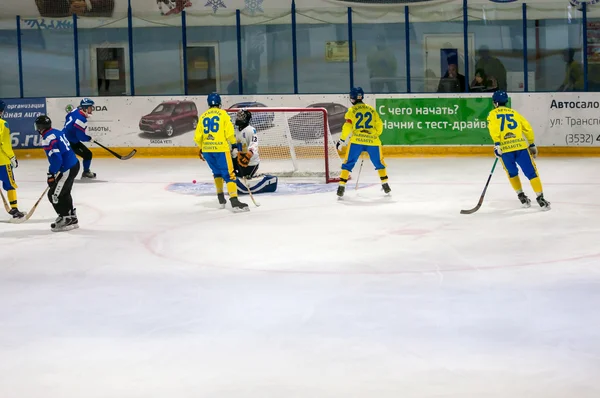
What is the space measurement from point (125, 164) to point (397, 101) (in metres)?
4.44

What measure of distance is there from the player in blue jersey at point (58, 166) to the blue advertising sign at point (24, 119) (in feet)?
27.4

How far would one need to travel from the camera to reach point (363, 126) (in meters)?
10.9

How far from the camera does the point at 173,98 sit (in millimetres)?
16562

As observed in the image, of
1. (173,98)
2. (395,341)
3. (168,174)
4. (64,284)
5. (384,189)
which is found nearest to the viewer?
(395,341)

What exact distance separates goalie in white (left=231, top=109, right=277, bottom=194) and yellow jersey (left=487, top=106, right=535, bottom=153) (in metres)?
2.84

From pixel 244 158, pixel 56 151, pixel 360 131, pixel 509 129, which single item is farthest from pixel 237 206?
pixel 509 129

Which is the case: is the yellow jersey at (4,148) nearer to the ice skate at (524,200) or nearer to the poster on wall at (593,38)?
the ice skate at (524,200)

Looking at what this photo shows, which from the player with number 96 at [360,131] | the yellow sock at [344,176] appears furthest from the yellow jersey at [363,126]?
the yellow sock at [344,176]

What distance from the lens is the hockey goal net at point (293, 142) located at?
527 inches

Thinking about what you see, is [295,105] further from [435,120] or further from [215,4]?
[215,4]

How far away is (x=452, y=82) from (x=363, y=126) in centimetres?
549

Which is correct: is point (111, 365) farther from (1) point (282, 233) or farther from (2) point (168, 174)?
(2) point (168, 174)

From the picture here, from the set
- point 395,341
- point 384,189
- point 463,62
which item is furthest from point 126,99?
point 395,341

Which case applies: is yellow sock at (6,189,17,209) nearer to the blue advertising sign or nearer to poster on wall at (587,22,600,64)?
the blue advertising sign
